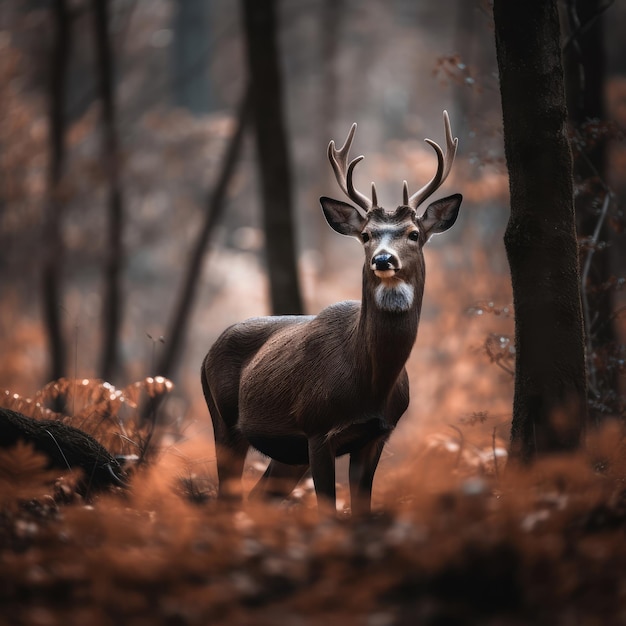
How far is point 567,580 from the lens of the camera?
2.97m

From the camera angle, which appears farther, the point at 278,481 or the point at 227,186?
the point at 227,186

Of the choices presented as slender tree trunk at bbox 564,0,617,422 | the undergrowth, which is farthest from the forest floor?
slender tree trunk at bbox 564,0,617,422

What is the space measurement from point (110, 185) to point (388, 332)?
455 inches

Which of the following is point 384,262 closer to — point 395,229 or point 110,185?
point 395,229

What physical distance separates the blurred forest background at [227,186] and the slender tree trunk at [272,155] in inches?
10.7

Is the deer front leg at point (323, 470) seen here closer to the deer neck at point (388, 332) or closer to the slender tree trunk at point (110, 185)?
the deer neck at point (388, 332)

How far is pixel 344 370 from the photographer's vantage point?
5113 millimetres

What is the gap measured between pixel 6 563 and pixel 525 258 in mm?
3320

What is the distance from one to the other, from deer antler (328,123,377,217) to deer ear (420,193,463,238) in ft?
1.18

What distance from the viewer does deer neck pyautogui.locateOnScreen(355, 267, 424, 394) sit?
4.97 m

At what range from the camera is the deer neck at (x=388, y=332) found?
4.97 m

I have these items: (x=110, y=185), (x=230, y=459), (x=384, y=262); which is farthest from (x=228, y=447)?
(x=110, y=185)

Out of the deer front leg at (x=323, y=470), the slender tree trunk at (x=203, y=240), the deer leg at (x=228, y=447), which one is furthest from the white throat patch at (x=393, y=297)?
the slender tree trunk at (x=203, y=240)

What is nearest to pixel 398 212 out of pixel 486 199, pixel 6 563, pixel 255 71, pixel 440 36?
pixel 6 563
